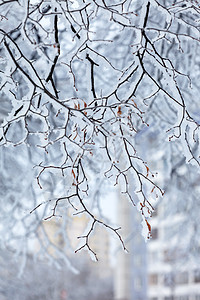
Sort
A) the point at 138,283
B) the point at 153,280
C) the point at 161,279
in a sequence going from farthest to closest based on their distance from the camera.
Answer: the point at 153,280
the point at 138,283
the point at 161,279

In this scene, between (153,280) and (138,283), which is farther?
(153,280)

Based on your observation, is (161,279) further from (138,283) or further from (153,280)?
(153,280)

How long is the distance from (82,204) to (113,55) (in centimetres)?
230

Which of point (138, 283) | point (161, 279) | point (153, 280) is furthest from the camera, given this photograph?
point (153, 280)

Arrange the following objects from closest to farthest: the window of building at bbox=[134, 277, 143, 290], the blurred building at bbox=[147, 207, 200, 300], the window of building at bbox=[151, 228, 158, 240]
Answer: the blurred building at bbox=[147, 207, 200, 300] < the window of building at bbox=[151, 228, 158, 240] < the window of building at bbox=[134, 277, 143, 290]

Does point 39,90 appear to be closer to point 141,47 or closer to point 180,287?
point 141,47

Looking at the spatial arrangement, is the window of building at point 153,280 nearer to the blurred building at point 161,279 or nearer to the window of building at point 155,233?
the blurred building at point 161,279

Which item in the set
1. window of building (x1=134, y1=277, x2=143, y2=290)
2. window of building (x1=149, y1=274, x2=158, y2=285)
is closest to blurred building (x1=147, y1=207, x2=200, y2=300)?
window of building (x1=149, y1=274, x2=158, y2=285)

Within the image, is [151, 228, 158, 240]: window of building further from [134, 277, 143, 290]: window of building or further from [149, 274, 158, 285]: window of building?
A: [149, 274, 158, 285]: window of building

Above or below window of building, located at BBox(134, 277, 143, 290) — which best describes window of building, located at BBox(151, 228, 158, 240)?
above

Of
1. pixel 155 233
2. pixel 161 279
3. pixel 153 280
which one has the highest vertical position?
pixel 155 233

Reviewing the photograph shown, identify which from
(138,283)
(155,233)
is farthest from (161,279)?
(138,283)

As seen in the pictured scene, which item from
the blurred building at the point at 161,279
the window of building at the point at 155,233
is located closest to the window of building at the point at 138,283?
the blurred building at the point at 161,279

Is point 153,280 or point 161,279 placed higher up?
point 153,280
